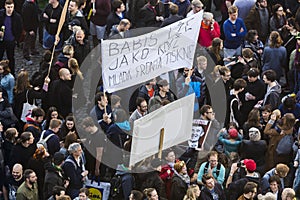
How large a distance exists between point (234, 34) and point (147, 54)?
3691 millimetres

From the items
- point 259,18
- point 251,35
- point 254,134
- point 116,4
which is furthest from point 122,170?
point 259,18

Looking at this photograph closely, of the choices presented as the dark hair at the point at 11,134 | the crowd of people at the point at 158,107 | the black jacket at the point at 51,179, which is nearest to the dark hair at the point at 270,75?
the crowd of people at the point at 158,107

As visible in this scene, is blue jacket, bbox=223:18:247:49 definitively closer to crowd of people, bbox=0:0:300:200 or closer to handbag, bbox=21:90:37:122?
crowd of people, bbox=0:0:300:200

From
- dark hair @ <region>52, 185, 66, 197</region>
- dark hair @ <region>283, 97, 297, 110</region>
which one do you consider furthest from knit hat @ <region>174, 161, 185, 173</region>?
dark hair @ <region>283, 97, 297, 110</region>

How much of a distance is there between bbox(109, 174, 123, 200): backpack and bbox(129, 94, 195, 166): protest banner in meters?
0.49

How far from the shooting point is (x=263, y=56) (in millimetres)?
17969

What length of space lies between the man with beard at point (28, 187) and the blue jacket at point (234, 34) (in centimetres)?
572

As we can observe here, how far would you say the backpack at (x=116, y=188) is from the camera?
14719 millimetres

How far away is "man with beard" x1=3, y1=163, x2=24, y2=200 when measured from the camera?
47.8 feet

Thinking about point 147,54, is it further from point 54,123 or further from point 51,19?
point 51,19

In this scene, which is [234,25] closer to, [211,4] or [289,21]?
[289,21]

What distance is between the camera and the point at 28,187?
14.4 meters

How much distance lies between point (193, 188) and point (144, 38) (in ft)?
8.85

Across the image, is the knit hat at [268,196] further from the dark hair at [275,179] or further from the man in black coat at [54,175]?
the man in black coat at [54,175]
